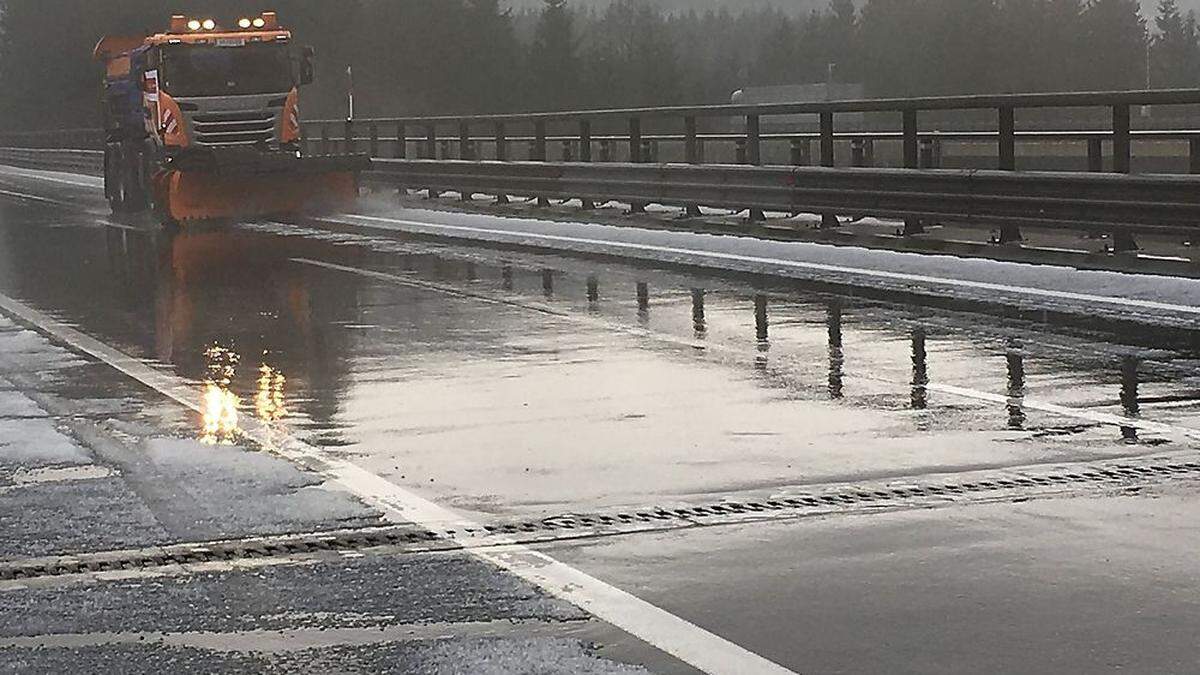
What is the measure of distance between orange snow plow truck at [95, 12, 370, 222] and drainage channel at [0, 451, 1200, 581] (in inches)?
851

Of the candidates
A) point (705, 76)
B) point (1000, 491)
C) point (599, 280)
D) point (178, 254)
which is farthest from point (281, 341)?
point (705, 76)

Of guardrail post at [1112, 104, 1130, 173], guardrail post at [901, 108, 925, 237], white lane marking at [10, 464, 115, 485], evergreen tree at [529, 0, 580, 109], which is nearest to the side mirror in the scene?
guardrail post at [901, 108, 925, 237]

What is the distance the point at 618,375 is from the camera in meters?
11.7

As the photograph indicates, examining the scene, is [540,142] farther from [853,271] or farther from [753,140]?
[853,271]

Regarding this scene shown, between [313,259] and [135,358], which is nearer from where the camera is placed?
[135,358]

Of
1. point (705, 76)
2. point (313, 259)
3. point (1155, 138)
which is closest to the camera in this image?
point (1155, 138)

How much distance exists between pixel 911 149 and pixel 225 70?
554 inches

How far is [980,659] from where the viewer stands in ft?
18.5

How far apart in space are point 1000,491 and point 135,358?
21.7 ft

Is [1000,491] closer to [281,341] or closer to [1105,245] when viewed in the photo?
[281,341]

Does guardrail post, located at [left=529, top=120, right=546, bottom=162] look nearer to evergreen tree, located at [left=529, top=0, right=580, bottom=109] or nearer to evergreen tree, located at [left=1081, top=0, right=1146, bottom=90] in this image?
evergreen tree, located at [left=529, top=0, right=580, bottom=109]

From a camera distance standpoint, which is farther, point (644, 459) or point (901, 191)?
point (901, 191)

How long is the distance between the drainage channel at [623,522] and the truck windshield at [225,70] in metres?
24.1

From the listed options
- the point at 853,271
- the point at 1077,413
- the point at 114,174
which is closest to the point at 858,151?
the point at 853,271
